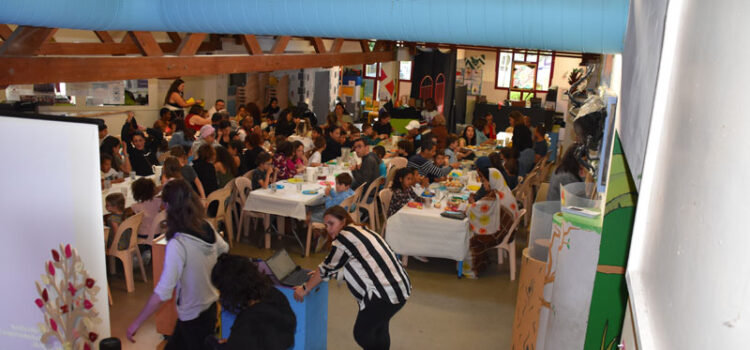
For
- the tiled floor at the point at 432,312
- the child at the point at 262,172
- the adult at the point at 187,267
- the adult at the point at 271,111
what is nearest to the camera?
the adult at the point at 187,267

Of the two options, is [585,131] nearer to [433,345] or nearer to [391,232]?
[433,345]

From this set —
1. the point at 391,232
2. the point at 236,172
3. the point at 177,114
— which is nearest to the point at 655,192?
the point at 391,232

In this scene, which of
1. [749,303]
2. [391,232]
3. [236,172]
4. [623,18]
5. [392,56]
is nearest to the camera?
[749,303]

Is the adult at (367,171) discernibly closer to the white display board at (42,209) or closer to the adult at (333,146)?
the adult at (333,146)

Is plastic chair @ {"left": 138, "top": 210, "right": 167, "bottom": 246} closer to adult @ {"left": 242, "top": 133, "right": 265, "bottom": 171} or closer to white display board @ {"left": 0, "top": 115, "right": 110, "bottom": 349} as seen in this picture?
adult @ {"left": 242, "top": 133, "right": 265, "bottom": 171}

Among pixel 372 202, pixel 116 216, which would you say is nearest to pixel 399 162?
pixel 372 202

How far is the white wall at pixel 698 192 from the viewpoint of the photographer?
3.12 ft

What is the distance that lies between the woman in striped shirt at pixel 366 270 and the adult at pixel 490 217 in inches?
97.3

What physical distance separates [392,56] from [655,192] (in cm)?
1317

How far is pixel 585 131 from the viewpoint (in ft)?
12.7

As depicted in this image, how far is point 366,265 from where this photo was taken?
406 cm

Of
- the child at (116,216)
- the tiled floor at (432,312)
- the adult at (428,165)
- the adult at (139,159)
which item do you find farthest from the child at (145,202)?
the adult at (428,165)

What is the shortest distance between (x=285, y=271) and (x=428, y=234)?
7.94ft

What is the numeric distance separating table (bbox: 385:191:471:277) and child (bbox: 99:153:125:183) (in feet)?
10.4
